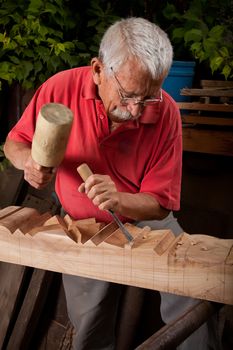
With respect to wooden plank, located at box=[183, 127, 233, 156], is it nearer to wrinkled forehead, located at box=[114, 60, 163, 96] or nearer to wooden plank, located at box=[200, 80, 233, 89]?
wooden plank, located at box=[200, 80, 233, 89]

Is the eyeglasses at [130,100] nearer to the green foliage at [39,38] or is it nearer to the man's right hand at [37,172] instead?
the man's right hand at [37,172]

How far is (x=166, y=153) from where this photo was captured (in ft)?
7.78

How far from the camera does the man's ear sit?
7.03ft

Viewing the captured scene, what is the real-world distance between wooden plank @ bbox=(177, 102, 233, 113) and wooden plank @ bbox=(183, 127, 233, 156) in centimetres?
18

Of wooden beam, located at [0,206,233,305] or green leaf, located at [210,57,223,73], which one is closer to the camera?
wooden beam, located at [0,206,233,305]

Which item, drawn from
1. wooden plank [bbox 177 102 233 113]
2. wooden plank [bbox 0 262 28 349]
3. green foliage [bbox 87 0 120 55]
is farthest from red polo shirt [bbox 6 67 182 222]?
green foliage [bbox 87 0 120 55]

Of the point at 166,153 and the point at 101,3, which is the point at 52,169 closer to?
the point at 166,153

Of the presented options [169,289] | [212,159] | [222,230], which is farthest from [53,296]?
[169,289]

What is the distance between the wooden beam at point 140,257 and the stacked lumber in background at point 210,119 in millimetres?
1818

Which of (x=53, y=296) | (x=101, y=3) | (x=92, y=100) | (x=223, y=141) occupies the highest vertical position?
(x=101, y=3)

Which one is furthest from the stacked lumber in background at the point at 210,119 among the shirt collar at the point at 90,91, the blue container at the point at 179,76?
the shirt collar at the point at 90,91

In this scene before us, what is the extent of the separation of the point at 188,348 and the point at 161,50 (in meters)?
1.57

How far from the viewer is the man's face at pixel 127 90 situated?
194cm

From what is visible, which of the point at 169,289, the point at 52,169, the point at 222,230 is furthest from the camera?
the point at 222,230
